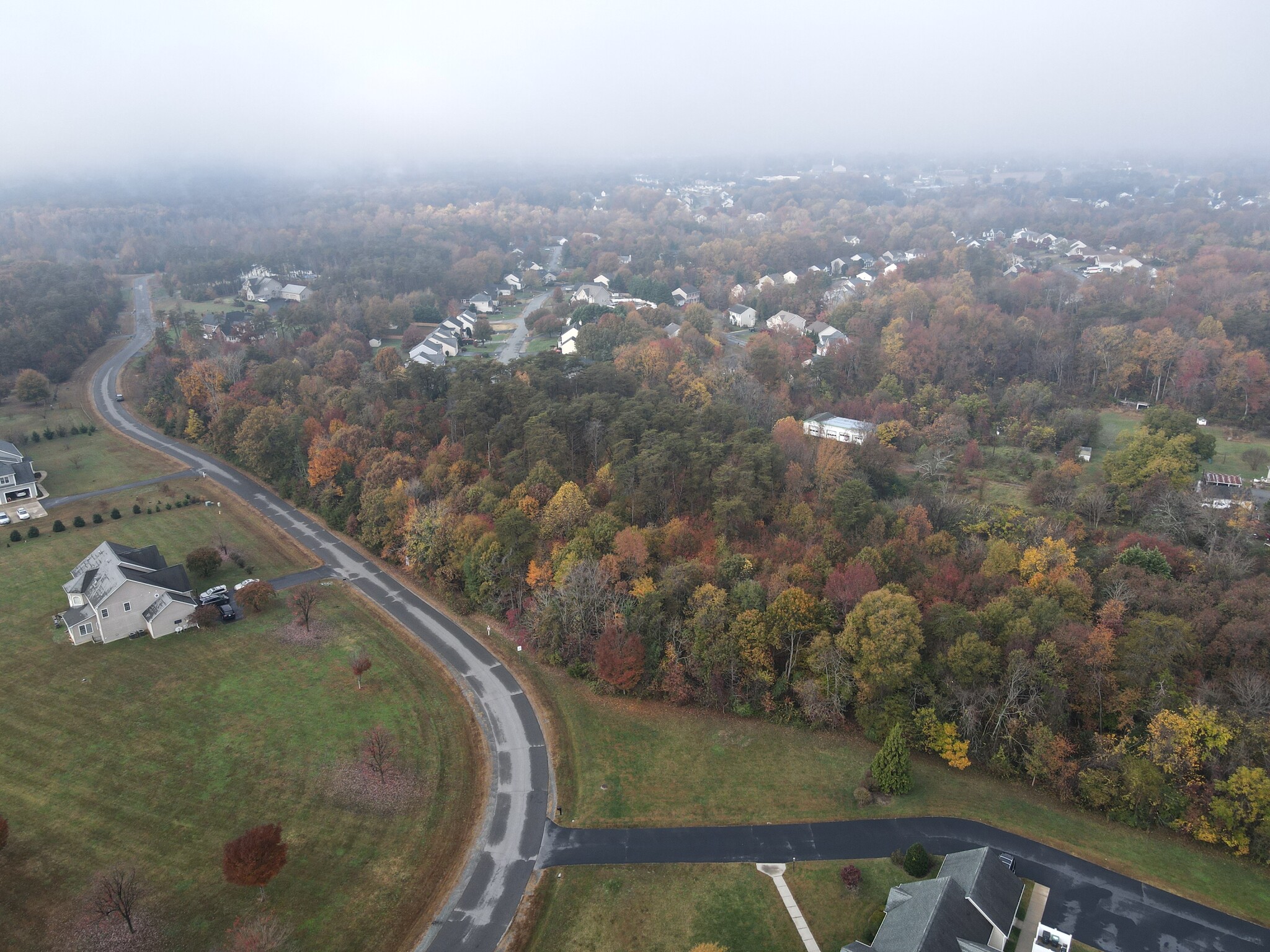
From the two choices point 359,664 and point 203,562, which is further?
point 203,562

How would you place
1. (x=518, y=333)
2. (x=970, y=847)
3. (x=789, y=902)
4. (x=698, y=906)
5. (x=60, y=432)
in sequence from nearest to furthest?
(x=698, y=906) < (x=789, y=902) < (x=970, y=847) < (x=60, y=432) < (x=518, y=333)

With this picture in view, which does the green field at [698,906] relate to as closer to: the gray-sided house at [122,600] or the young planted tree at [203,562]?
the gray-sided house at [122,600]

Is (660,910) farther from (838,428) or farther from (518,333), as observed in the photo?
(518,333)

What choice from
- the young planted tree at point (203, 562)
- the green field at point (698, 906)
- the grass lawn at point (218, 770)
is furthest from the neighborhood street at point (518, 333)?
the green field at point (698, 906)

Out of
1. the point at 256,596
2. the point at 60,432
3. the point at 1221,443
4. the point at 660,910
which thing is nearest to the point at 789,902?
the point at 660,910

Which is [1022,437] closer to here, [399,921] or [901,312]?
[901,312]

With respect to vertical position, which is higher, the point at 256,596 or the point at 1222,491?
the point at 1222,491

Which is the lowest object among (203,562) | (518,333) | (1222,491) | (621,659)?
(621,659)
